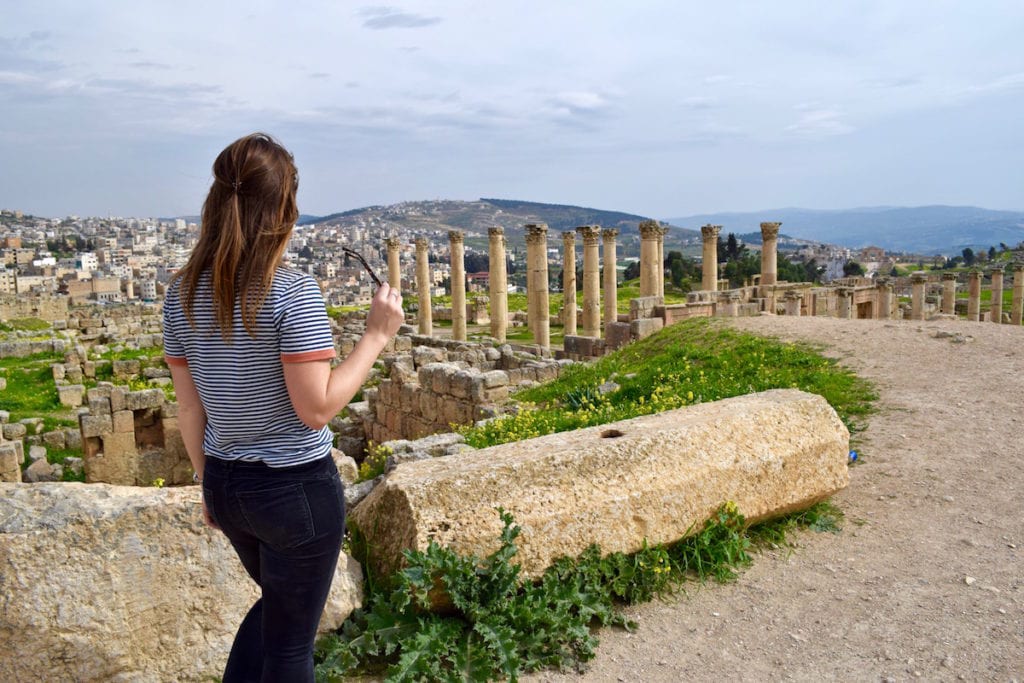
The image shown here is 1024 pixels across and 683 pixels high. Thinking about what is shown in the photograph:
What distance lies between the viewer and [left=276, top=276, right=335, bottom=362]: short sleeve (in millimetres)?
2801

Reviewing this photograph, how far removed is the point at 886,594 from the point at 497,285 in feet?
90.6

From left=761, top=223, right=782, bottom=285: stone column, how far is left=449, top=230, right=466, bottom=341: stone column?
1203 centimetres

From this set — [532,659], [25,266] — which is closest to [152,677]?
[532,659]

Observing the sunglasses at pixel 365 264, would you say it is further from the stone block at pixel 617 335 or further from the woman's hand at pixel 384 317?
the stone block at pixel 617 335

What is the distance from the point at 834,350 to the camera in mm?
12055

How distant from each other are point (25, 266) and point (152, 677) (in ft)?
426

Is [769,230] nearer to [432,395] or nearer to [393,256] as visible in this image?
[393,256]

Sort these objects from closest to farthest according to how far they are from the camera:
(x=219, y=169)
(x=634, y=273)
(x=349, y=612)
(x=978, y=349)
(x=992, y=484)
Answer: (x=219, y=169)
(x=349, y=612)
(x=992, y=484)
(x=978, y=349)
(x=634, y=273)

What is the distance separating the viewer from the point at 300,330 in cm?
280

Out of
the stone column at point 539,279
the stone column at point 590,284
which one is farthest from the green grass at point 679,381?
the stone column at point 539,279

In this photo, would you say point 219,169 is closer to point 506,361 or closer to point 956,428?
point 956,428

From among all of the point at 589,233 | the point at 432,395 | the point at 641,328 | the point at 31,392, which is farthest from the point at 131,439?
the point at 589,233

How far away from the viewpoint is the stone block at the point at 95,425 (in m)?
15.8

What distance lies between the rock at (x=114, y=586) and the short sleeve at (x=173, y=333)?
1.25m
